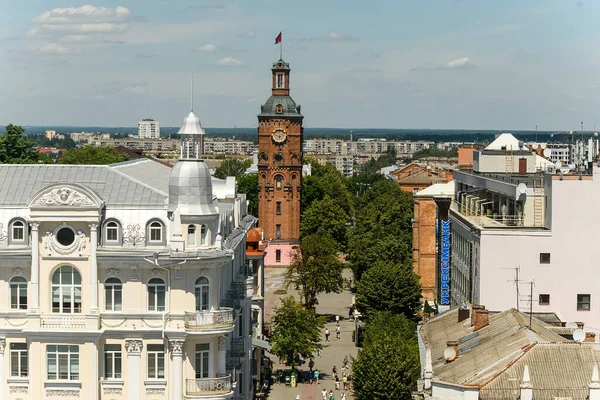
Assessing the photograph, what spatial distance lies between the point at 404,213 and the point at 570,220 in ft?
299

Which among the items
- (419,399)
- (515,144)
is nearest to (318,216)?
(515,144)

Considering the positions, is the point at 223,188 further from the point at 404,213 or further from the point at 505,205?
the point at 404,213

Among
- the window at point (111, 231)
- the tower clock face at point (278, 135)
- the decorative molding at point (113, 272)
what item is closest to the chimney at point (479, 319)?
the decorative molding at point (113, 272)

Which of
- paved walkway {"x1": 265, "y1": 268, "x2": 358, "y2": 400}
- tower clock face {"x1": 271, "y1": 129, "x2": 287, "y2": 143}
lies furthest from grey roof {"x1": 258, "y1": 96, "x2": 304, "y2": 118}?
paved walkway {"x1": 265, "y1": 268, "x2": 358, "y2": 400}

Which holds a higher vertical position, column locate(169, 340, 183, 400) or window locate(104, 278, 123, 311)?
window locate(104, 278, 123, 311)

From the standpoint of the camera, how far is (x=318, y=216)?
156250 mm

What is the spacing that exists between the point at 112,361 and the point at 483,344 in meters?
16.5

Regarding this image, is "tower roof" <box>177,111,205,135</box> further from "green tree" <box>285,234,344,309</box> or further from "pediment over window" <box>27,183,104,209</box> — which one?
"green tree" <box>285,234,344,309</box>

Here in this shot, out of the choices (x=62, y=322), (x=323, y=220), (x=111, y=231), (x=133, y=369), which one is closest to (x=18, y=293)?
(x=62, y=322)

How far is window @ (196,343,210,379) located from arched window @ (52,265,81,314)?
5405 millimetres

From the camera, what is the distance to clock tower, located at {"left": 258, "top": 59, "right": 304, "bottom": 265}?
146000mm

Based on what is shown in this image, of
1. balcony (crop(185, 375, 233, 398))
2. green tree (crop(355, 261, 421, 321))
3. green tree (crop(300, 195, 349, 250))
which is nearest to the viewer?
balcony (crop(185, 375, 233, 398))

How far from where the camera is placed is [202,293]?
52906mm

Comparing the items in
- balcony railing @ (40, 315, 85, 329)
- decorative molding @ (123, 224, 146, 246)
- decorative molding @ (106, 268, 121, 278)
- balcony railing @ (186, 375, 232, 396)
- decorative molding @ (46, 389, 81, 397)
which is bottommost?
decorative molding @ (46, 389, 81, 397)
